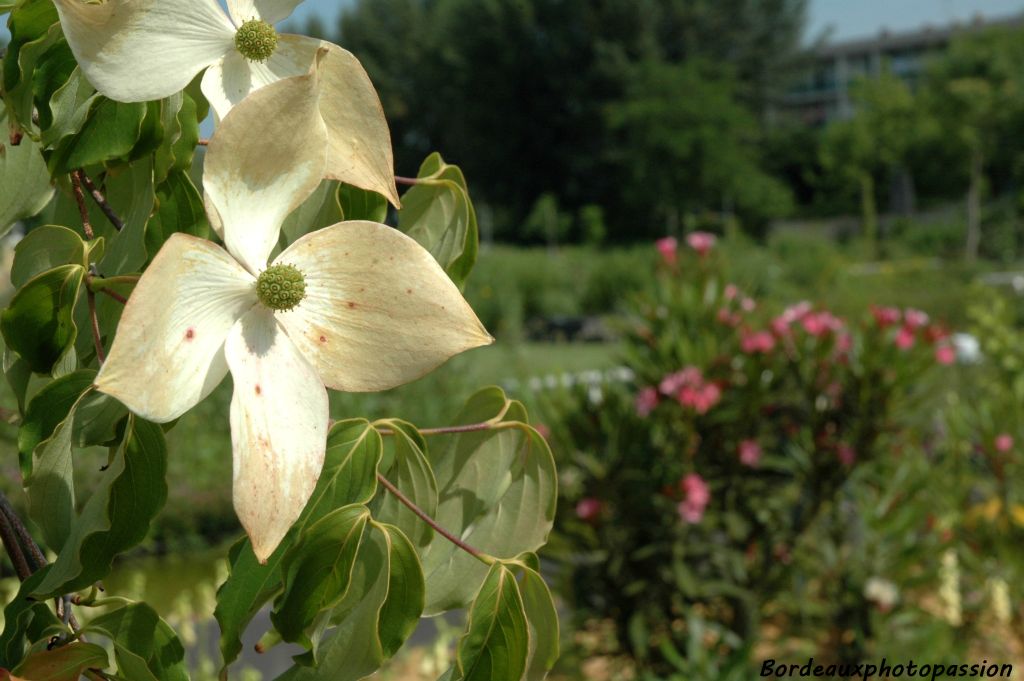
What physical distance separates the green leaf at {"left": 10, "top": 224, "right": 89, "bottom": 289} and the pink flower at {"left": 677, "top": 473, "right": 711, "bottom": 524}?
91.8 inches

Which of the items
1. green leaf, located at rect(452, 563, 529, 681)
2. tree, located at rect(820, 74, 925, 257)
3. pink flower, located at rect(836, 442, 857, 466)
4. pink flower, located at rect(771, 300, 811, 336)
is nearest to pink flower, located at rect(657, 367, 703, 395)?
pink flower, located at rect(771, 300, 811, 336)

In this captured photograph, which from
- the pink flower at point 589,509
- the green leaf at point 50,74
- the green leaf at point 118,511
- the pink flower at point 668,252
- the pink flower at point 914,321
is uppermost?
the green leaf at point 50,74

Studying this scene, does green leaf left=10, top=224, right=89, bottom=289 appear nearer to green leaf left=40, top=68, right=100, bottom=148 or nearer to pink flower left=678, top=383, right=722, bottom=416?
green leaf left=40, top=68, right=100, bottom=148

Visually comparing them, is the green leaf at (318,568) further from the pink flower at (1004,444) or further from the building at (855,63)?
the building at (855,63)

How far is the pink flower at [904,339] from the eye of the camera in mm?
2877

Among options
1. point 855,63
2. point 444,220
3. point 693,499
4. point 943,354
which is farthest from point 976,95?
point 444,220

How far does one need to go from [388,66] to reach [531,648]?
3485cm

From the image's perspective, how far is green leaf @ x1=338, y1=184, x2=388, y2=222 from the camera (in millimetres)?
513

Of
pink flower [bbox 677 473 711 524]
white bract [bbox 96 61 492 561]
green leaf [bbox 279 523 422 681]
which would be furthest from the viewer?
pink flower [bbox 677 473 711 524]

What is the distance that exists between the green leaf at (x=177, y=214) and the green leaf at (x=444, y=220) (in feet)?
0.37

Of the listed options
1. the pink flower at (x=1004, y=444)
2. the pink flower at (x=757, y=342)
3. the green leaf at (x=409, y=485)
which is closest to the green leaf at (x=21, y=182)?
the green leaf at (x=409, y=485)

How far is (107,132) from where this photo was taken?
45cm

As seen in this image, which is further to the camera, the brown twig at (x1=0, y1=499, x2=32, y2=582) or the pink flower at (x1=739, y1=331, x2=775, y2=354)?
the pink flower at (x1=739, y1=331, x2=775, y2=354)

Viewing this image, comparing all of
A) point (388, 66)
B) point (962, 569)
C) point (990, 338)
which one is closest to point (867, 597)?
point (962, 569)
